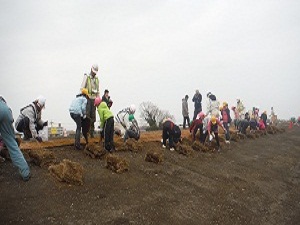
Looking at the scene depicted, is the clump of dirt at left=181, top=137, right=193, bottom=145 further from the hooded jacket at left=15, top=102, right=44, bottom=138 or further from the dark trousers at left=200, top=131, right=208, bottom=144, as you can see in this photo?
the hooded jacket at left=15, top=102, right=44, bottom=138

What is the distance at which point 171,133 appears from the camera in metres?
11.7

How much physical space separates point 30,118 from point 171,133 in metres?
5.76

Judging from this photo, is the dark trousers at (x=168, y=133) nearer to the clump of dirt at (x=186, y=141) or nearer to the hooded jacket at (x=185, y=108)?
the clump of dirt at (x=186, y=141)

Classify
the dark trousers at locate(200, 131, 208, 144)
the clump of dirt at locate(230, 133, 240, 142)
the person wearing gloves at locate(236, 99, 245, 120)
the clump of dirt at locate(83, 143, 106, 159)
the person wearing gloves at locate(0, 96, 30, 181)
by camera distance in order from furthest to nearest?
the person wearing gloves at locate(236, 99, 245, 120) → the clump of dirt at locate(230, 133, 240, 142) → the dark trousers at locate(200, 131, 208, 144) → the clump of dirt at locate(83, 143, 106, 159) → the person wearing gloves at locate(0, 96, 30, 181)

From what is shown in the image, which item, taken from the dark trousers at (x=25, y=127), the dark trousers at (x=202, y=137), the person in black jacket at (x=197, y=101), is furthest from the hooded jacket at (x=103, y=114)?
the person in black jacket at (x=197, y=101)

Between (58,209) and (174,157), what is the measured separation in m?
6.01

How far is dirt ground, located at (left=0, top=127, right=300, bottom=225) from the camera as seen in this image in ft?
18.4

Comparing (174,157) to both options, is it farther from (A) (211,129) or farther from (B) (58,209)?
(B) (58,209)

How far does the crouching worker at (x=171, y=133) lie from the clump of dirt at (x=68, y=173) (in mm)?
5258

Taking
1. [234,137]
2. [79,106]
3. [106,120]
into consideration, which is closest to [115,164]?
[106,120]

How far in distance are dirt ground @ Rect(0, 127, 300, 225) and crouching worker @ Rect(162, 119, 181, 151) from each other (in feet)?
1.57

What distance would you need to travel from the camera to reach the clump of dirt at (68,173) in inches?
262

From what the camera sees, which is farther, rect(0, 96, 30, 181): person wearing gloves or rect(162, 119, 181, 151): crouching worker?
rect(162, 119, 181, 151): crouching worker

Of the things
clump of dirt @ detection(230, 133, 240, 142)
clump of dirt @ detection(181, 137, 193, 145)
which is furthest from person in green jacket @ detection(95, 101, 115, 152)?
clump of dirt @ detection(230, 133, 240, 142)
